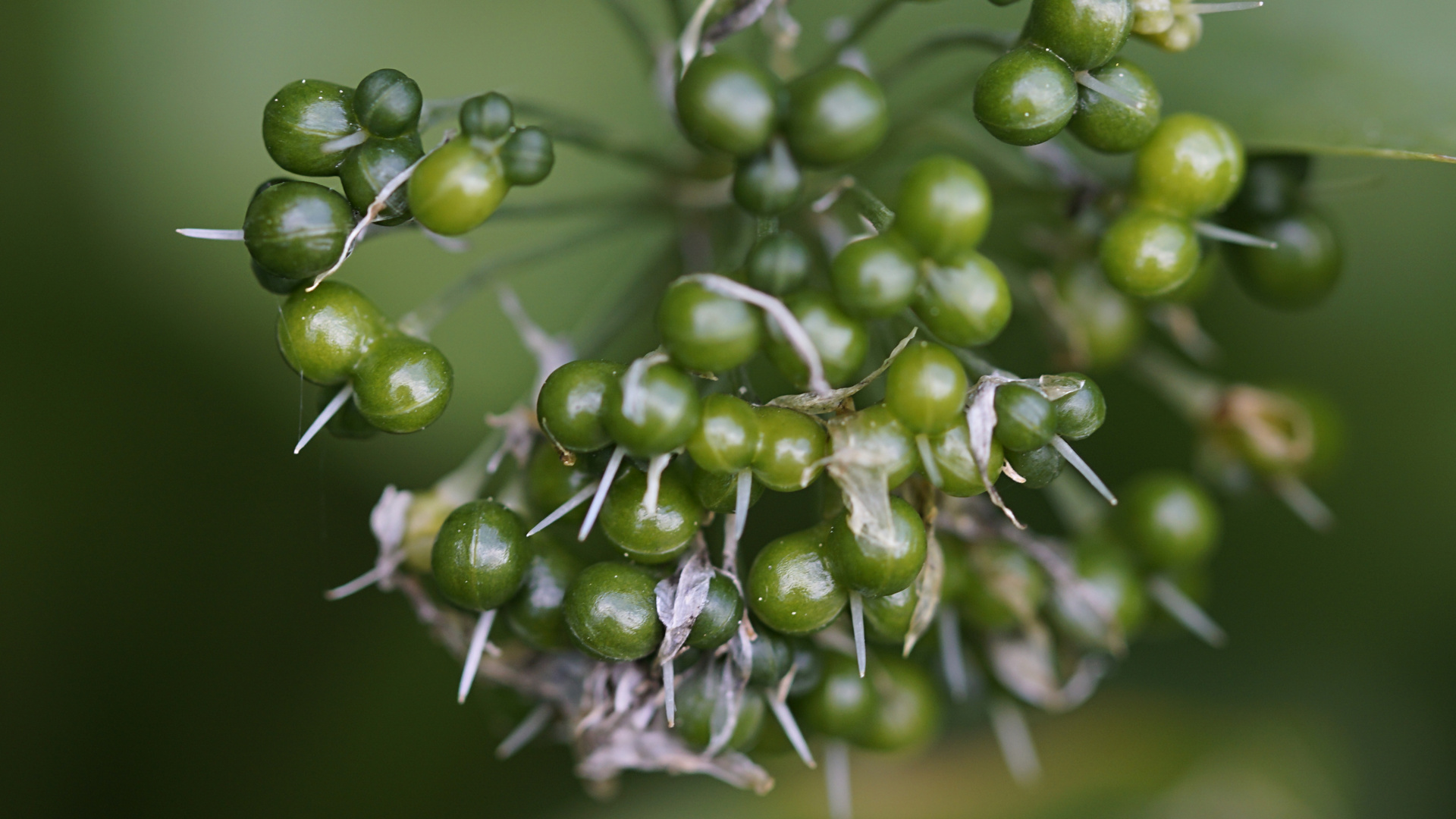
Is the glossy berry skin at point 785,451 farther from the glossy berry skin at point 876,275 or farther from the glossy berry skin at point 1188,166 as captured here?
the glossy berry skin at point 1188,166

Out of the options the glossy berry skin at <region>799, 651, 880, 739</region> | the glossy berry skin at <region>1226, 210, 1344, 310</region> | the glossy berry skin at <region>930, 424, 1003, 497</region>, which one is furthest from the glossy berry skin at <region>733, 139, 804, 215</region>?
the glossy berry skin at <region>1226, 210, 1344, 310</region>

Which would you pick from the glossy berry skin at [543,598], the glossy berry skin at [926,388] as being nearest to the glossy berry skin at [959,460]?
the glossy berry skin at [926,388]

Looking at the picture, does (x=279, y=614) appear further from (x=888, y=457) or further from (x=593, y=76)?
(x=888, y=457)

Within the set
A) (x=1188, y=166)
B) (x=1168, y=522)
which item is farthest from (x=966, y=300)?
(x=1168, y=522)

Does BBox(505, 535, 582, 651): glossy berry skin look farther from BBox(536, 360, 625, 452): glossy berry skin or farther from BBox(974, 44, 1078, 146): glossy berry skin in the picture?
BBox(974, 44, 1078, 146): glossy berry skin

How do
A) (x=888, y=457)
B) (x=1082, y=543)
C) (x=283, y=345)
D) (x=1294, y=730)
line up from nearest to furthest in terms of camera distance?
(x=888, y=457)
(x=283, y=345)
(x=1082, y=543)
(x=1294, y=730)

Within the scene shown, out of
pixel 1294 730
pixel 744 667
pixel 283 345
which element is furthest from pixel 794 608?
pixel 1294 730

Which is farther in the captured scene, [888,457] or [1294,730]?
[1294,730]
